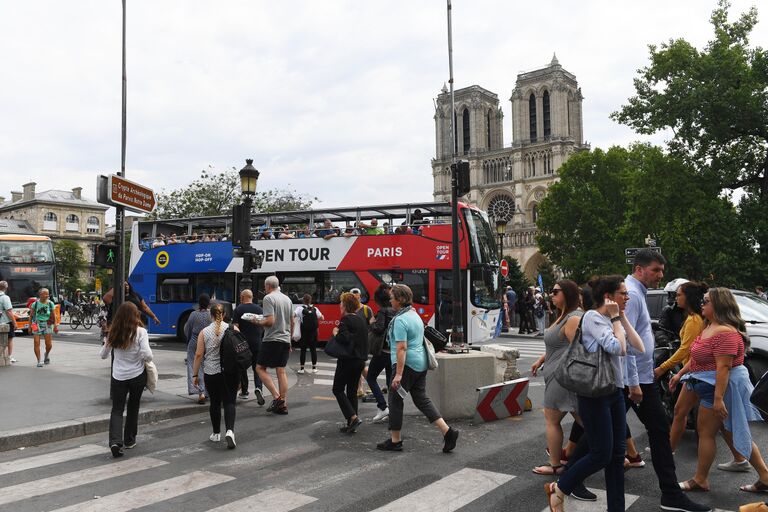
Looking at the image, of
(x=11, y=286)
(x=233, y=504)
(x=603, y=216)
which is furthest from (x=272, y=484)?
(x=603, y=216)

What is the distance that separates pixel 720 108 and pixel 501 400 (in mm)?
19941

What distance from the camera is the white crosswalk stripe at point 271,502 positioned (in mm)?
4906

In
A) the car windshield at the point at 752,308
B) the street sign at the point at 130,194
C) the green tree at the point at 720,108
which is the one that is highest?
the green tree at the point at 720,108

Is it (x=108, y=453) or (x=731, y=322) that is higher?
(x=731, y=322)

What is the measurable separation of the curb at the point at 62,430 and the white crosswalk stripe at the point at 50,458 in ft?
1.85

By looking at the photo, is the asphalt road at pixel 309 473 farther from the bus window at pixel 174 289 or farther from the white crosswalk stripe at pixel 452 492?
the bus window at pixel 174 289

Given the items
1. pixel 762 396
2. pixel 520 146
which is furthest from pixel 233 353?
pixel 520 146

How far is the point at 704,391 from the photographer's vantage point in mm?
5227

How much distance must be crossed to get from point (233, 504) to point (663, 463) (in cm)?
333


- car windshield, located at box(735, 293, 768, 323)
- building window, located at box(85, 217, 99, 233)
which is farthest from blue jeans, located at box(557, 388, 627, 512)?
building window, located at box(85, 217, 99, 233)

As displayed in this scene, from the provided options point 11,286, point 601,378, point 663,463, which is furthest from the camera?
point 11,286

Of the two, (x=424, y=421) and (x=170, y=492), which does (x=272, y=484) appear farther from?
(x=424, y=421)

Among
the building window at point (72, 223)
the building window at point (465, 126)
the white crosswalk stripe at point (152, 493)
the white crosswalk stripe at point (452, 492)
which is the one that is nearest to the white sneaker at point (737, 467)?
the white crosswalk stripe at point (452, 492)

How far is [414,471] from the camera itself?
5910mm
